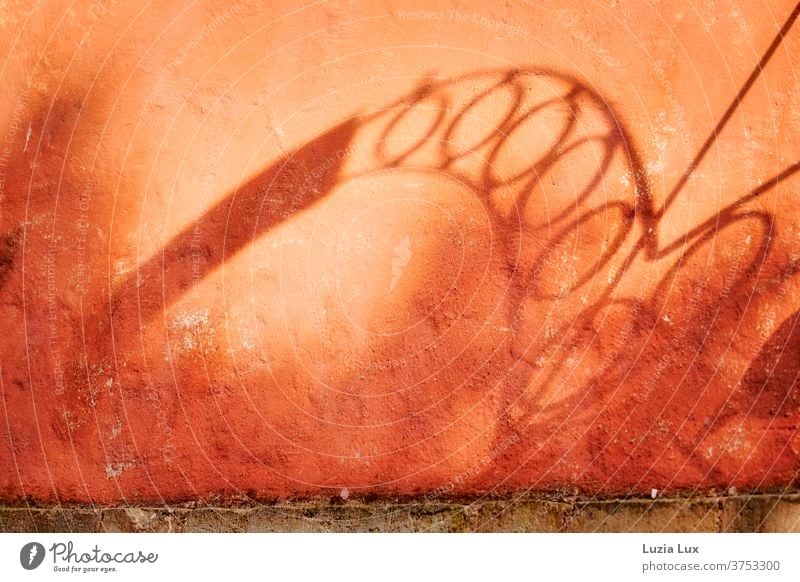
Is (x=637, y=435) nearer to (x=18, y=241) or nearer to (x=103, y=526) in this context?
(x=103, y=526)

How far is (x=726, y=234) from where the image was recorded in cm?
521

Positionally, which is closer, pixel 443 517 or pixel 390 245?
pixel 443 517

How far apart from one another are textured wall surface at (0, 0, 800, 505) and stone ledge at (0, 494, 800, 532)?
15cm

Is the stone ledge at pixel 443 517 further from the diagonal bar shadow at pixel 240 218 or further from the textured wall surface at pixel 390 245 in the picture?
the diagonal bar shadow at pixel 240 218

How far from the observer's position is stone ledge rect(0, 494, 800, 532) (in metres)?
5.02

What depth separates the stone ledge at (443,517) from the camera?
502 centimetres

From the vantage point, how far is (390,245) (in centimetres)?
532

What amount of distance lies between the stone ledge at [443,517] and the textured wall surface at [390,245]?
0.15 meters

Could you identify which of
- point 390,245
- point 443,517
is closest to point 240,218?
point 390,245

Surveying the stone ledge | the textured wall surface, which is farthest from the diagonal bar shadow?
the stone ledge

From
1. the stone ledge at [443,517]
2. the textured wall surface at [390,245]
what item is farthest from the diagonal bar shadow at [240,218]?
the stone ledge at [443,517]

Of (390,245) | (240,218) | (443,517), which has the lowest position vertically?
(443,517)

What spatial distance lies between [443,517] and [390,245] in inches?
97.6

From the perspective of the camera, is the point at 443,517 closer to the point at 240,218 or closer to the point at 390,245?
the point at 390,245
